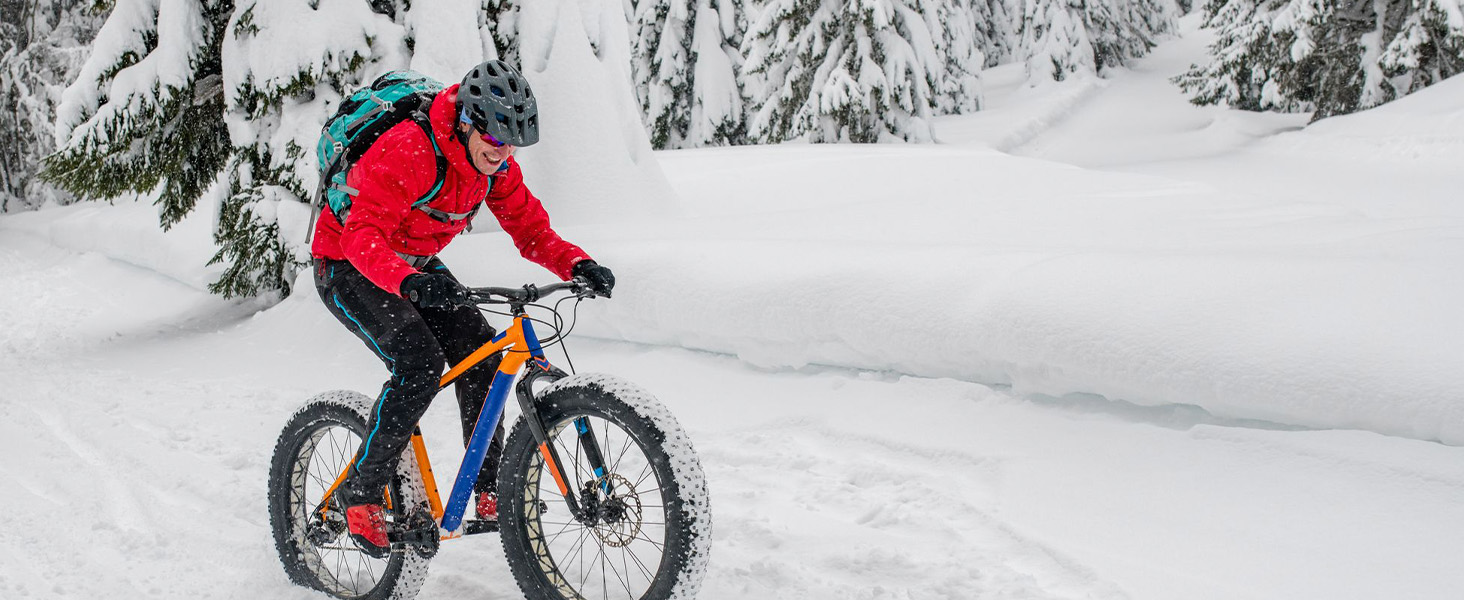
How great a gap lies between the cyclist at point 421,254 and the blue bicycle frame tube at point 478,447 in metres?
0.16

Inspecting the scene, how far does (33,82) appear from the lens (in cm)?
2169

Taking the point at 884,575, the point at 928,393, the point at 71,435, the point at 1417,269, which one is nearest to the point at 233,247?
the point at 71,435

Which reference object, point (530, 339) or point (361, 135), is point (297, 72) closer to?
point (361, 135)

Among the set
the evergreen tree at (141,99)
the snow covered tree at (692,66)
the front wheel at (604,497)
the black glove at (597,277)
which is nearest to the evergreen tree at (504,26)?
the evergreen tree at (141,99)

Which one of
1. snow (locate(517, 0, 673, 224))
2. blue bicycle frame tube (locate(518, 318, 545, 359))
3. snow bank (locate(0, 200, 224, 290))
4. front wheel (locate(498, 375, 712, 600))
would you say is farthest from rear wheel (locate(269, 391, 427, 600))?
snow bank (locate(0, 200, 224, 290))

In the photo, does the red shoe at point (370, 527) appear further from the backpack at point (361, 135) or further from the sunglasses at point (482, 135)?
the sunglasses at point (482, 135)

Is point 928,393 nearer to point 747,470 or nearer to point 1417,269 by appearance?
point 747,470

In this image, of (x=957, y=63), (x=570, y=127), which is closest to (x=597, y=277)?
(x=570, y=127)

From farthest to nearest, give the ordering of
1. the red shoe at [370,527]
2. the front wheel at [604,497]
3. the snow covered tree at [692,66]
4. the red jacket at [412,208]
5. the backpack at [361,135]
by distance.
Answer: the snow covered tree at [692,66] → the red shoe at [370,527] → the backpack at [361,135] → the red jacket at [412,208] → the front wheel at [604,497]

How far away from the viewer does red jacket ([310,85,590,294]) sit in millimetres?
3271

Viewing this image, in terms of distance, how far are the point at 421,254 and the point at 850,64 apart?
1566 centimetres

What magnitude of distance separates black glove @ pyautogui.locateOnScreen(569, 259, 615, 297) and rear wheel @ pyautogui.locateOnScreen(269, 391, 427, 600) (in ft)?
3.52

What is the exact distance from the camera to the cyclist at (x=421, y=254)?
3299 mm

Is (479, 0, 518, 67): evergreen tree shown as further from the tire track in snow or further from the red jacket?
the red jacket
